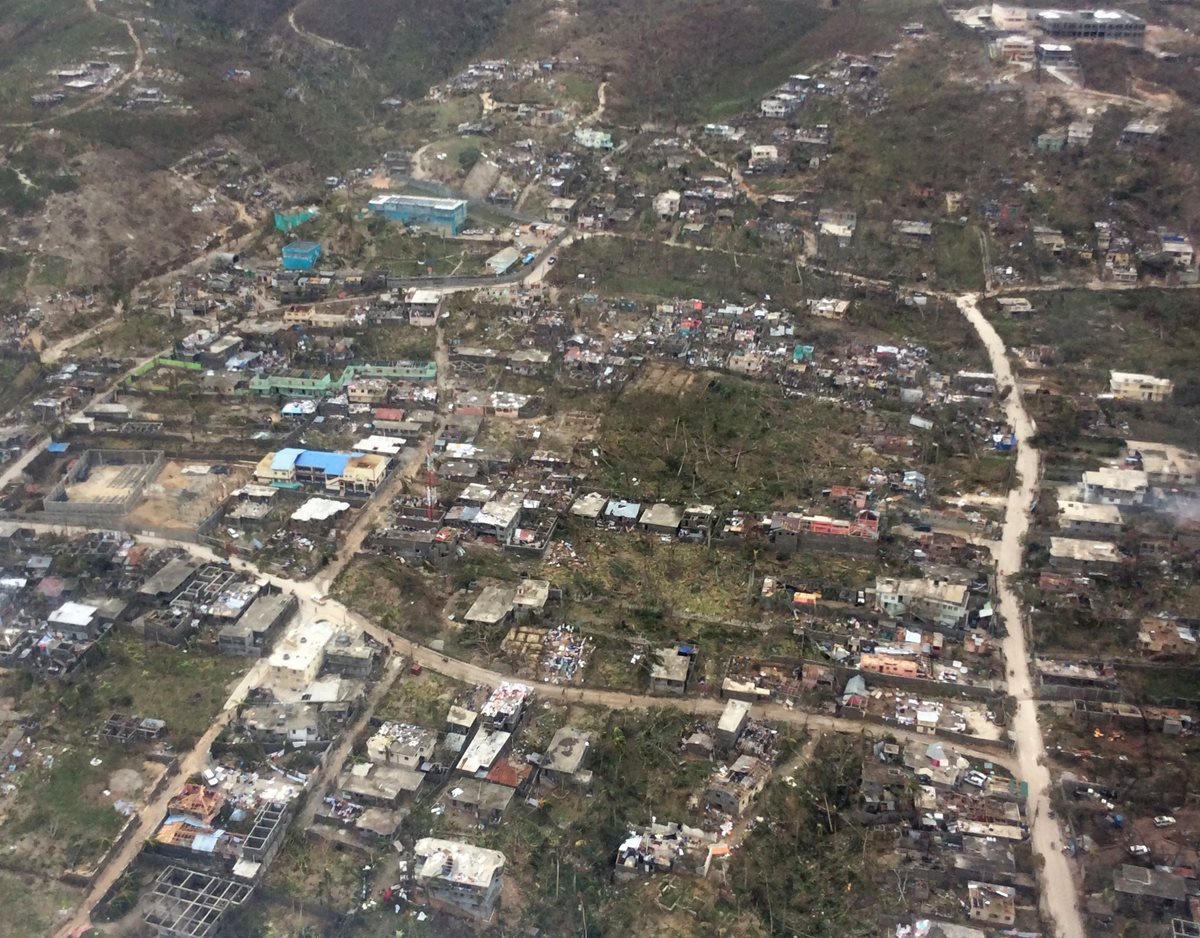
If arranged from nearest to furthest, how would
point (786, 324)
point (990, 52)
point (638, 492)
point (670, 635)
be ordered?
point (670, 635)
point (638, 492)
point (786, 324)
point (990, 52)

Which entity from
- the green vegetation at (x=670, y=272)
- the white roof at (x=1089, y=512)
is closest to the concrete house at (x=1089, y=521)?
the white roof at (x=1089, y=512)

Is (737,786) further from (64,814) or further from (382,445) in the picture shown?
(382,445)

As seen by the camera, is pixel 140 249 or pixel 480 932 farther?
pixel 140 249

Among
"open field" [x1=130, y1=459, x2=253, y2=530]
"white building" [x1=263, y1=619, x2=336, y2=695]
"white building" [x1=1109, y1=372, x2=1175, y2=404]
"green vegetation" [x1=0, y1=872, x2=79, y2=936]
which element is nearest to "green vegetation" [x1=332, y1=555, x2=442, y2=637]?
"white building" [x1=263, y1=619, x2=336, y2=695]

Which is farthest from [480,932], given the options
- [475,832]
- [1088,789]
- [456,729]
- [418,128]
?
[418,128]

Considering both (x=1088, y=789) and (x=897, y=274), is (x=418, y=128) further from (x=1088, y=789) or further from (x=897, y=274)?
(x=1088, y=789)

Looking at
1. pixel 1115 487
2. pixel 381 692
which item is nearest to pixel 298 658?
pixel 381 692

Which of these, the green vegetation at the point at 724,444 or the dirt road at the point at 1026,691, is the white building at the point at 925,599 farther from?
the green vegetation at the point at 724,444
